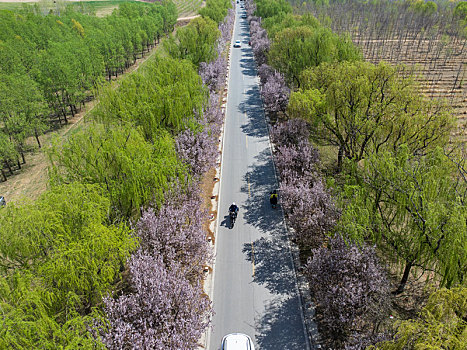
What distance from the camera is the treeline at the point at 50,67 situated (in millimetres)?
39344

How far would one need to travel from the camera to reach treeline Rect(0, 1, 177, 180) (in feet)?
129

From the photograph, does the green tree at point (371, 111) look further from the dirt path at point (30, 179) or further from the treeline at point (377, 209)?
the dirt path at point (30, 179)

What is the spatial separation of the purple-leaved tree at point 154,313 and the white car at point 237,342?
8.50 ft

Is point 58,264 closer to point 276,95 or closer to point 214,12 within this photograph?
point 276,95

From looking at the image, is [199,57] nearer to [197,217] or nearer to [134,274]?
[197,217]

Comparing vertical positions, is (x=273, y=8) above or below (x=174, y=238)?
above

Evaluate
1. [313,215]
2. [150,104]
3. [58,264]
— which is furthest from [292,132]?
[58,264]

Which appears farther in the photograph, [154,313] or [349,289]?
[349,289]

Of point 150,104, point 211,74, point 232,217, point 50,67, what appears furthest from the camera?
point 50,67

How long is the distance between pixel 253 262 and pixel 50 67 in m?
45.4

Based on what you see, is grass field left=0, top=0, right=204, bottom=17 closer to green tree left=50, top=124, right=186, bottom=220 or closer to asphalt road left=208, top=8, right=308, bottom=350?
asphalt road left=208, top=8, right=308, bottom=350

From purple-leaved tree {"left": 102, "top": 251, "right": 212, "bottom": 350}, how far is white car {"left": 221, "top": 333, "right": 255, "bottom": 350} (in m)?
2.59

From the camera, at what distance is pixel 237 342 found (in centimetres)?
1766

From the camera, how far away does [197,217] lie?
22.0 metres
